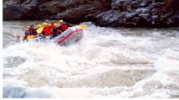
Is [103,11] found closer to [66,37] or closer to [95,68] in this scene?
[66,37]

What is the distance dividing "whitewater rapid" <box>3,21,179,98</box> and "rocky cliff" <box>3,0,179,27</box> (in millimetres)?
2078

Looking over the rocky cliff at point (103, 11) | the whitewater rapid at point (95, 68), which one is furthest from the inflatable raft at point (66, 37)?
the rocky cliff at point (103, 11)

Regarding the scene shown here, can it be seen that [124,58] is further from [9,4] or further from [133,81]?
[9,4]

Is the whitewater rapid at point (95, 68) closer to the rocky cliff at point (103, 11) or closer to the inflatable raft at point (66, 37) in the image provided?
the inflatable raft at point (66, 37)

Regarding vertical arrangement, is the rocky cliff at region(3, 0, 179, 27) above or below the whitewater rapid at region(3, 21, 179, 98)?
above

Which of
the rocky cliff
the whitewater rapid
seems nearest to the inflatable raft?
the whitewater rapid

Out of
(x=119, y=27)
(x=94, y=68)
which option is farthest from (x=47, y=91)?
(x=119, y=27)

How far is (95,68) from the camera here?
6.54m

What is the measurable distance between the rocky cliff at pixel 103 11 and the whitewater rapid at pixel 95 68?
2.08 meters

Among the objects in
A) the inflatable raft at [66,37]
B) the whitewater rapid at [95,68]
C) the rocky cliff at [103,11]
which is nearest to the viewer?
the whitewater rapid at [95,68]

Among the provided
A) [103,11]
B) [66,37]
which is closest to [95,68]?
[66,37]

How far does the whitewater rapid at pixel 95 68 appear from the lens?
16.0 feet

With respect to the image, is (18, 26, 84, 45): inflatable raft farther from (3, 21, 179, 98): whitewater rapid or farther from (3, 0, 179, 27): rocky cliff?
(3, 0, 179, 27): rocky cliff

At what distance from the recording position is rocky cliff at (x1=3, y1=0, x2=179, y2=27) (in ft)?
39.9
